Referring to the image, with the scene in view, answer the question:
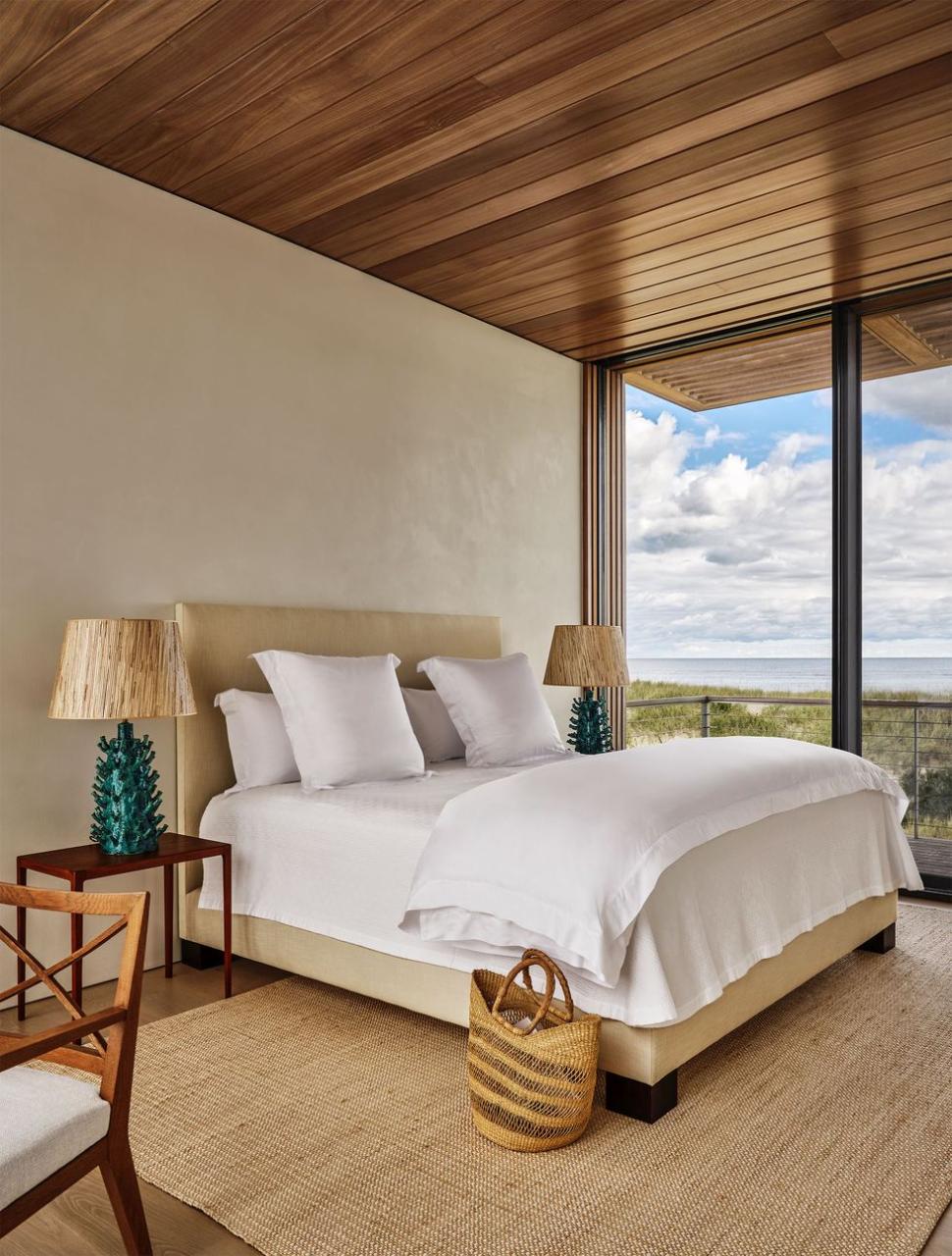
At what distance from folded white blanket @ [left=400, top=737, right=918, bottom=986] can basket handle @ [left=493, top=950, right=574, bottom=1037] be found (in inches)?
2.0

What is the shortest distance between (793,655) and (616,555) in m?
5.58

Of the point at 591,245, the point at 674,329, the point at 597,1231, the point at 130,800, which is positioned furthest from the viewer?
the point at 674,329

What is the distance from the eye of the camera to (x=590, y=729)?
4.80 m

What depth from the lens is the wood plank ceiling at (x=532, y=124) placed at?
2.60 m

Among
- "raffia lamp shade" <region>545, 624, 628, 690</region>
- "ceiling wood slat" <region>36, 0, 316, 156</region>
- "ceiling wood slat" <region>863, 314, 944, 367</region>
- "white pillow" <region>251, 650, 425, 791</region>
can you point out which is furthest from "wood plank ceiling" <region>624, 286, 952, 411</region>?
"ceiling wood slat" <region>36, 0, 316, 156</region>

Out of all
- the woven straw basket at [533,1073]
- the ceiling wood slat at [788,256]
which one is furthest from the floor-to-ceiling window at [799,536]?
the woven straw basket at [533,1073]

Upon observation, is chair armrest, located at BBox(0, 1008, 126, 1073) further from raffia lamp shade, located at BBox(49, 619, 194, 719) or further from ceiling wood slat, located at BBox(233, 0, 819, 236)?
ceiling wood slat, located at BBox(233, 0, 819, 236)

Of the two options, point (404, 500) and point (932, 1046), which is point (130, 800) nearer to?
point (404, 500)

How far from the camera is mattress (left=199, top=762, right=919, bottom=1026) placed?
7.60ft

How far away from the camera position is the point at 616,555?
19.1ft

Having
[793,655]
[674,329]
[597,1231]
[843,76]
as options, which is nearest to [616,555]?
[674,329]

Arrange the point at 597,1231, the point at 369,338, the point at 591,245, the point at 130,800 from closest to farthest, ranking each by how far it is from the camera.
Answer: the point at 597,1231, the point at 130,800, the point at 591,245, the point at 369,338

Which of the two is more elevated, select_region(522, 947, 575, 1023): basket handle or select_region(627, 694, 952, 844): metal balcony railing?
select_region(627, 694, 952, 844): metal balcony railing

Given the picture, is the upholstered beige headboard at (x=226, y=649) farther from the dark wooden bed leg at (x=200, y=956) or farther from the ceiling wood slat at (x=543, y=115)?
the ceiling wood slat at (x=543, y=115)
